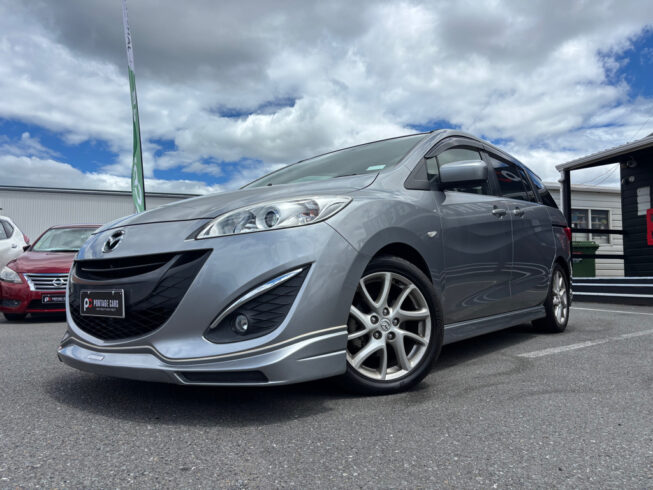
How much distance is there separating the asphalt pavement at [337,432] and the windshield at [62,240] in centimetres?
454

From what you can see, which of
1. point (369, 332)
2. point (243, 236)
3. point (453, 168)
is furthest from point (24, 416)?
point (453, 168)

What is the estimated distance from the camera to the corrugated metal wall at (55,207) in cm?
2427

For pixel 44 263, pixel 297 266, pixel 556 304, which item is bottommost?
pixel 556 304

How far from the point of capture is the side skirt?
125 inches

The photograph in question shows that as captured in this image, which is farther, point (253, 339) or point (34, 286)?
point (34, 286)

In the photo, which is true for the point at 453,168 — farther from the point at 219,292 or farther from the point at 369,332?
the point at 219,292

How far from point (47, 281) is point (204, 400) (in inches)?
189

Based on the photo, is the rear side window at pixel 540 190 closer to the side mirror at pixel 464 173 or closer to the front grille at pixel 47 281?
the side mirror at pixel 464 173

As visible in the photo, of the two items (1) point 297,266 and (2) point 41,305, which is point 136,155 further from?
(1) point 297,266

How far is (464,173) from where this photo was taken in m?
3.10

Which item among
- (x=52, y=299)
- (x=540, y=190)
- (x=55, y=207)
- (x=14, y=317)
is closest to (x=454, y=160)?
(x=540, y=190)

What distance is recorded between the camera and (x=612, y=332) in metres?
4.89

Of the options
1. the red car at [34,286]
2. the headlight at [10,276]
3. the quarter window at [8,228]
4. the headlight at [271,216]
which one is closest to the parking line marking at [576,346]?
the headlight at [271,216]

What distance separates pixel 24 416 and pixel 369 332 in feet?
5.15
